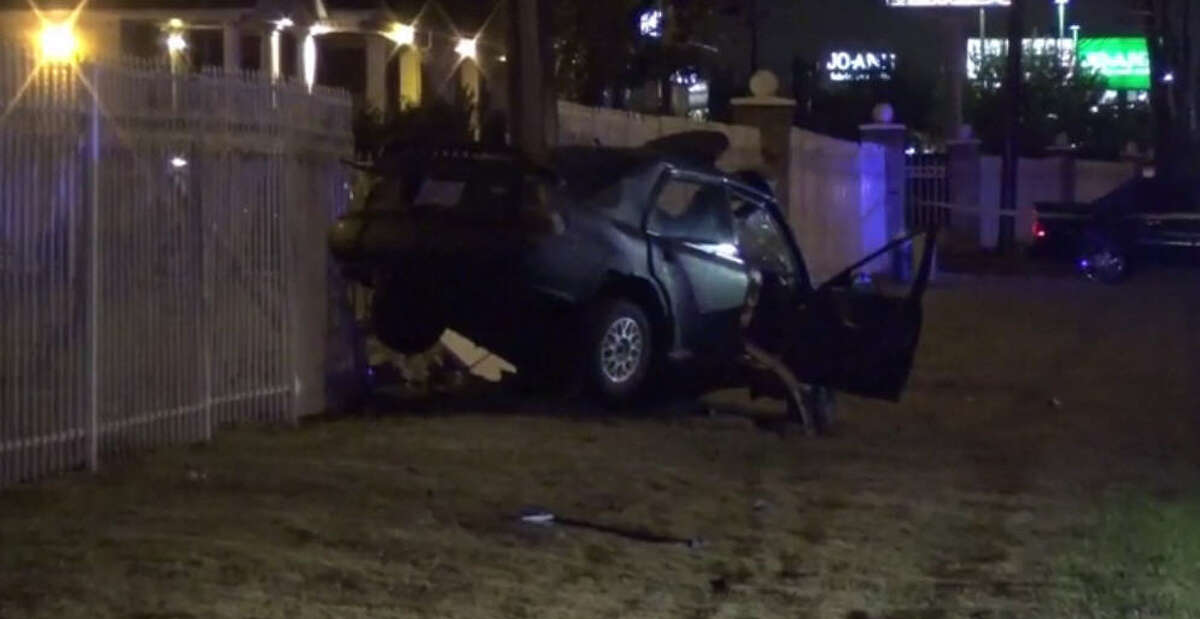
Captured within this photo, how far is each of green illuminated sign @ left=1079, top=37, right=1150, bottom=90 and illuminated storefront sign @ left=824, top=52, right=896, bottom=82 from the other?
50.2 feet

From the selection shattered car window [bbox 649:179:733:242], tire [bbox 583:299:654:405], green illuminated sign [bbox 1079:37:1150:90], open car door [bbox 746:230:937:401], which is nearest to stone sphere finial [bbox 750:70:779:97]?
shattered car window [bbox 649:179:733:242]

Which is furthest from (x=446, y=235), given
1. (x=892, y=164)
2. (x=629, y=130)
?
(x=892, y=164)

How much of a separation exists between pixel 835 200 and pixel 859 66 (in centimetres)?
3920

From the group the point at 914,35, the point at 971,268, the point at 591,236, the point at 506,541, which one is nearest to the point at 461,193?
the point at 591,236

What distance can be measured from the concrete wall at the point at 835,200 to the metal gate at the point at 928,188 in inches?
277

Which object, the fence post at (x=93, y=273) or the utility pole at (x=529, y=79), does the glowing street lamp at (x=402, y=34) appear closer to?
the utility pole at (x=529, y=79)

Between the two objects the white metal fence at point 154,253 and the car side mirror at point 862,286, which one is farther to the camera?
the car side mirror at point 862,286

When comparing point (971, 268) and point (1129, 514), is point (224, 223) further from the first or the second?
point (971, 268)

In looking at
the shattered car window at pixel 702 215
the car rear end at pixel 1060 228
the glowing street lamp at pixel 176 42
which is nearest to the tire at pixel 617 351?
the shattered car window at pixel 702 215

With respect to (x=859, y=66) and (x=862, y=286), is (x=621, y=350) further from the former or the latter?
(x=859, y=66)

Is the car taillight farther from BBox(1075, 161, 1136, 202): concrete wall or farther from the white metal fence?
the white metal fence

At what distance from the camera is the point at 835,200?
29.7 meters

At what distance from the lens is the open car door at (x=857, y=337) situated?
47.9 feet

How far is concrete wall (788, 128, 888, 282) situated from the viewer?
27812 mm
